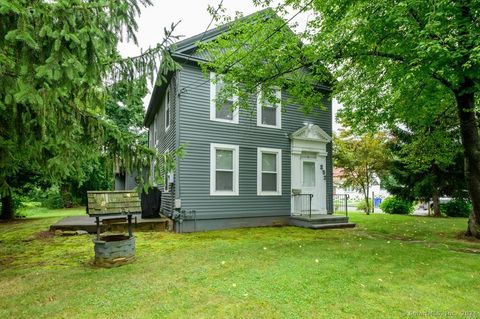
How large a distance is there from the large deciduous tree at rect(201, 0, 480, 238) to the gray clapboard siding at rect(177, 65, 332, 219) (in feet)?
4.56

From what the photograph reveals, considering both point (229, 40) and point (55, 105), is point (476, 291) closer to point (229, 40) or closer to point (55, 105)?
point (55, 105)

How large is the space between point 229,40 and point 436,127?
782 centimetres

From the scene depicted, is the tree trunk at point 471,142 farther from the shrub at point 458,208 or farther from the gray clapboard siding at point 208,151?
the shrub at point 458,208

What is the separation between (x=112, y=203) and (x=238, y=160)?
16.3 ft

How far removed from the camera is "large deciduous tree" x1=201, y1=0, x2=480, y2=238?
578 cm

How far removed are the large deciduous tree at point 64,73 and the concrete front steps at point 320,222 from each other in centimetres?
646

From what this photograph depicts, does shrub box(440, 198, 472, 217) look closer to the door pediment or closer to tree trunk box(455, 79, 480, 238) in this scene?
tree trunk box(455, 79, 480, 238)

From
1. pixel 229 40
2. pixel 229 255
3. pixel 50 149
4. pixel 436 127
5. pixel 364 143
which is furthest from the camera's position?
pixel 364 143

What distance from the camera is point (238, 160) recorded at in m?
9.77

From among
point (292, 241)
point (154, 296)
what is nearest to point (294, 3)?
point (292, 241)

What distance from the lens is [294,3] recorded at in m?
7.34

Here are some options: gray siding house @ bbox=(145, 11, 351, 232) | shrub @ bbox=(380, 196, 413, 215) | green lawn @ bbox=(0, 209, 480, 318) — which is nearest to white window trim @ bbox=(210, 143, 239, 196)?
gray siding house @ bbox=(145, 11, 351, 232)

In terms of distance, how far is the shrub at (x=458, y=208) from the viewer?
1452 centimetres

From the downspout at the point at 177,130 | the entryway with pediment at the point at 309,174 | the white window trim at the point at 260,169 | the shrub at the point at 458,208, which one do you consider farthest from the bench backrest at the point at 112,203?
the shrub at the point at 458,208
